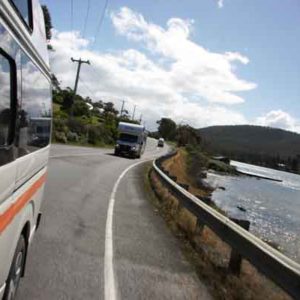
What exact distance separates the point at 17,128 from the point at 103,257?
12.4 feet

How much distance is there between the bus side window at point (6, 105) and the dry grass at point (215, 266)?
374 cm

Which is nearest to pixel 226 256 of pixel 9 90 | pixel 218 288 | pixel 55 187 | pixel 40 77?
pixel 218 288

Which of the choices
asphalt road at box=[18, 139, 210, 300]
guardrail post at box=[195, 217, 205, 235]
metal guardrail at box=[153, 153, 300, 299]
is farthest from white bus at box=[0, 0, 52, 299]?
guardrail post at box=[195, 217, 205, 235]

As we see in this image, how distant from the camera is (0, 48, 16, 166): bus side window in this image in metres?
3.42

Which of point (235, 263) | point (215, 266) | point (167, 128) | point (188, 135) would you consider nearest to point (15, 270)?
point (235, 263)

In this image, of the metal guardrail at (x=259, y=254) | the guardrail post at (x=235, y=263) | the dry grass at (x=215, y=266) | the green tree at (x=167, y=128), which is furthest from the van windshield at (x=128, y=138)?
the green tree at (x=167, y=128)

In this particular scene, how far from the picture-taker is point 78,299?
17.5 feet

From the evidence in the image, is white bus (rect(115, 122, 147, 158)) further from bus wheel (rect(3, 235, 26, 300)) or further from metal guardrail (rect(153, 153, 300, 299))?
bus wheel (rect(3, 235, 26, 300))

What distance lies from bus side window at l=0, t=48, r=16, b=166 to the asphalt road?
84.1 inches

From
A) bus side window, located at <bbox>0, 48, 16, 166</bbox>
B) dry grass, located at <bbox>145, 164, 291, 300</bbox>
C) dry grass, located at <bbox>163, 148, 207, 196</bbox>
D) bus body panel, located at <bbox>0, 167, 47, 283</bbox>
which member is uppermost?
bus side window, located at <bbox>0, 48, 16, 166</bbox>

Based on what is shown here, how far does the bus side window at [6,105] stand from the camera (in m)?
3.42

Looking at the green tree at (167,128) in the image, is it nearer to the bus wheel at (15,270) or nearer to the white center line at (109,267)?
the white center line at (109,267)

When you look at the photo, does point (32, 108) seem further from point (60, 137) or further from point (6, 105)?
point (60, 137)

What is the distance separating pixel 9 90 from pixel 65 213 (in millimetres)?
7168
